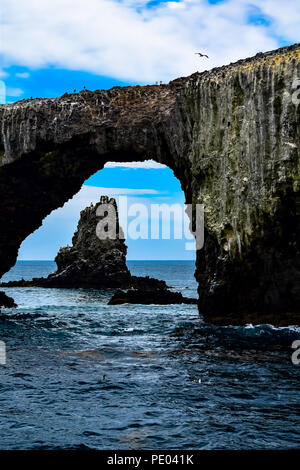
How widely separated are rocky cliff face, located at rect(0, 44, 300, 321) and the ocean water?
3450 millimetres

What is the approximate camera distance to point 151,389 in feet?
57.2

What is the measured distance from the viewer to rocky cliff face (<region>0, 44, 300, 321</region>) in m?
29.1

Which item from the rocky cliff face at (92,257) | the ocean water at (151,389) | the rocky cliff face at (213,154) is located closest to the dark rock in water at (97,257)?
the rocky cliff face at (92,257)

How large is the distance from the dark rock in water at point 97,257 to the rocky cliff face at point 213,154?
42608mm

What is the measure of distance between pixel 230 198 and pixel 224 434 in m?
19.4

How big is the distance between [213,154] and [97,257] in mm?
51863

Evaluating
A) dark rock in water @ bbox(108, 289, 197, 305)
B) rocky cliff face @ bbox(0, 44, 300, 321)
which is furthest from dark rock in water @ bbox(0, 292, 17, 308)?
dark rock in water @ bbox(108, 289, 197, 305)

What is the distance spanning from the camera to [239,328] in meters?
30.0

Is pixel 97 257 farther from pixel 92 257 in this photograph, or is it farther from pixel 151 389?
pixel 151 389

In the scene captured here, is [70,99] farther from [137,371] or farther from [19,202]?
[137,371]

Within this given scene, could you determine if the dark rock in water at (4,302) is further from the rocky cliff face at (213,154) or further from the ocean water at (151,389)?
the ocean water at (151,389)

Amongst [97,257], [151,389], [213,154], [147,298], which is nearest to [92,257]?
[97,257]

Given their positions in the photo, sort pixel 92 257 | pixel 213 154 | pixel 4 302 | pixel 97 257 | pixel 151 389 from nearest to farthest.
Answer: pixel 151 389 → pixel 213 154 → pixel 4 302 → pixel 97 257 → pixel 92 257

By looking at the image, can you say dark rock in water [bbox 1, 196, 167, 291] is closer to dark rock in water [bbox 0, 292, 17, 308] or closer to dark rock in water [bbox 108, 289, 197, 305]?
dark rock in water [bbox 108, 289, 197, 305]
